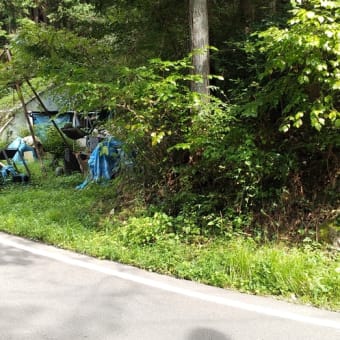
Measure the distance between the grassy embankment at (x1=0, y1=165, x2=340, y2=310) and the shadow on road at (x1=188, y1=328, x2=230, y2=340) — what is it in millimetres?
970

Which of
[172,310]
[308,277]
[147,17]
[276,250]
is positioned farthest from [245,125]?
[147,17]

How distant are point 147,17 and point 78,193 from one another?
13.4 ft

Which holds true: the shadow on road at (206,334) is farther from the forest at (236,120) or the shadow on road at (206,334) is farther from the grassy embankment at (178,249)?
the forest at (236,120)

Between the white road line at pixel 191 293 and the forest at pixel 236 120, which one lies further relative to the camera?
the forest at pixel 236 120

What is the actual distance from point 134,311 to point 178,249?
1584 mm

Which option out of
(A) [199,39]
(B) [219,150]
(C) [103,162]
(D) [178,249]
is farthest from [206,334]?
(C) [103,162]

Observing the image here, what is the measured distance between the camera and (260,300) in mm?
4250

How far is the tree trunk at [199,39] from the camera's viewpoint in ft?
22.7

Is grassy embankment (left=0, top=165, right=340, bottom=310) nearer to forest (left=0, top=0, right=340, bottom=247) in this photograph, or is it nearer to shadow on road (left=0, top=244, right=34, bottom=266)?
forest (left=0, top=0, right=340, bottom=247)

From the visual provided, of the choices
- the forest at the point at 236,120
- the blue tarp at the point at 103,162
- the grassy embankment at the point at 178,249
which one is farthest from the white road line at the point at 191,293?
the blue tarp at the point at 103,162

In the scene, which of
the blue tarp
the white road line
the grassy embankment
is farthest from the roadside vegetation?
the blue tarp

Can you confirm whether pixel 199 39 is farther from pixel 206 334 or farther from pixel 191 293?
pixel 206 334

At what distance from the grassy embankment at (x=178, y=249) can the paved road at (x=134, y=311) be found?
0.23 m

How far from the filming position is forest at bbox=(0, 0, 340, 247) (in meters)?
5.14
